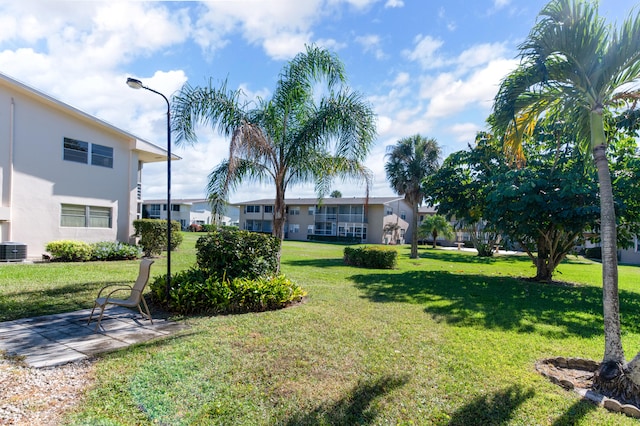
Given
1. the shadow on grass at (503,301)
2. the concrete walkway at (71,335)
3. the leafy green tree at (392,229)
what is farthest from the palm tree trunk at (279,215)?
the leafy green tree at (392,229)

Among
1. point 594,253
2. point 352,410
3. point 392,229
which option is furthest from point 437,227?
point 352,410

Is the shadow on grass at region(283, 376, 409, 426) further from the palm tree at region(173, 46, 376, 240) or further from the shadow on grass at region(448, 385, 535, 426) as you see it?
the palm tree at region(173, 46, 376, 240)

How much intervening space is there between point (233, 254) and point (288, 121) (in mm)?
4265

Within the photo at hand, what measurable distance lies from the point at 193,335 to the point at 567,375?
18.7 ft

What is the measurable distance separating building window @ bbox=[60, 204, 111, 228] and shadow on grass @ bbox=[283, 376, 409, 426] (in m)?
17.2

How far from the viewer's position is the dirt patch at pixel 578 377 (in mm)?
3855

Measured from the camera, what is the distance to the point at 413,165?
25859 mm

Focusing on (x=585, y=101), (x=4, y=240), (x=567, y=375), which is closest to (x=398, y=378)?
(x=567, y=375)

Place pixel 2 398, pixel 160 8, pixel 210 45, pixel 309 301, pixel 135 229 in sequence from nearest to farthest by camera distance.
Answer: pixel 2 398, pixel 309 301, pixel 160 8, pixel 210 45, pixel 135 229

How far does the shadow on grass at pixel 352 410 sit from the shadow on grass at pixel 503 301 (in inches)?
148

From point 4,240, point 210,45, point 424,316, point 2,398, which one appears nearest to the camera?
point 2,398

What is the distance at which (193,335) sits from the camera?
5.82 m

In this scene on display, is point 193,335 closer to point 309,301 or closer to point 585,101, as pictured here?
point 309,301

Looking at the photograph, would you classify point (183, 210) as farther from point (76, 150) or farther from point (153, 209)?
point (76, 150)
